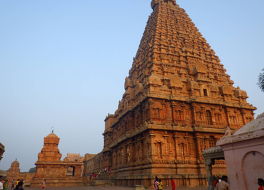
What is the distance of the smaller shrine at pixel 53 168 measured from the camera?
124 feet

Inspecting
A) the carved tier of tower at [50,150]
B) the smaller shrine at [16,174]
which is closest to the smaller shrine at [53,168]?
the carved tier of tower at [50,150]

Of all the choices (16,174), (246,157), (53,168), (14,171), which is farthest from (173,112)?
(14,171)

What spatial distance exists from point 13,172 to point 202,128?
45.7m

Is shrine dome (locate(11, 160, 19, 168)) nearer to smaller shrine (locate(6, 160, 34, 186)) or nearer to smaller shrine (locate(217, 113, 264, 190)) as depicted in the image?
smaller shrine (locate(6, 160, 34, 186))

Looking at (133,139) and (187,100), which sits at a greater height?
(187,100)

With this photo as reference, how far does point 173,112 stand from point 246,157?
1805 centimetres

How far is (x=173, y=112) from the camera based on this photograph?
26.6 m

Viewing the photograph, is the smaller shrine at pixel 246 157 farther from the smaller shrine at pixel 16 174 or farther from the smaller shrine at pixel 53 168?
the smaller shrine at pixel 16 174

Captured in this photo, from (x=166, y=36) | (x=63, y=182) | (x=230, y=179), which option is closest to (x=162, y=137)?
(x=230, y=179)

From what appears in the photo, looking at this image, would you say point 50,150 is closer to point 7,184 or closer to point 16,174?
point 16,174

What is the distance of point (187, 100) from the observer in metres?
27.6

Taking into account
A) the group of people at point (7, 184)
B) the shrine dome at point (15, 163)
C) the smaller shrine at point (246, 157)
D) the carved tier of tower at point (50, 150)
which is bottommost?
the group of people at point (7, 184)

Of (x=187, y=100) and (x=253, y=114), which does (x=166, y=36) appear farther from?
(x=253, y=114)

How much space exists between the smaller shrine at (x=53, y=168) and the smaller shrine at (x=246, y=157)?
33.9 metres
